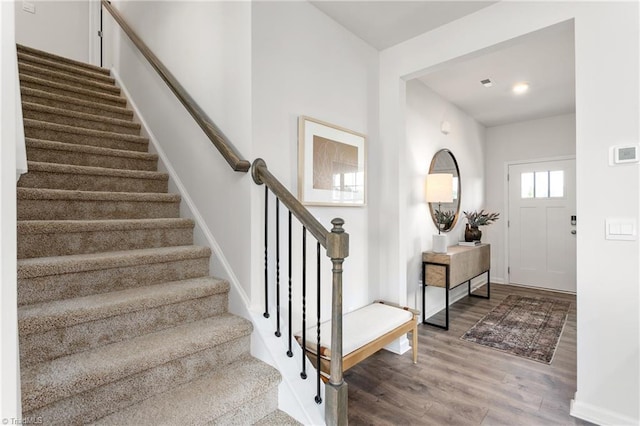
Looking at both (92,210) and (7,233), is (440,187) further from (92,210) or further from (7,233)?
(7,233)

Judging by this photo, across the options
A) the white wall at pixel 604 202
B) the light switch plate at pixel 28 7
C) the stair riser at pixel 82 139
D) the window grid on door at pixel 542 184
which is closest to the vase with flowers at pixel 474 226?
the window grid on door at pixel 542 184

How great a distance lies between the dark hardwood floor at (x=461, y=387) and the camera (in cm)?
193

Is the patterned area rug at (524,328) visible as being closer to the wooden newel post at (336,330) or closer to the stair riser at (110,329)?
the wooden newel post at (336,330)

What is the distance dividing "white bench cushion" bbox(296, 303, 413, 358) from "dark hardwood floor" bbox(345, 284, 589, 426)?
0.41 m

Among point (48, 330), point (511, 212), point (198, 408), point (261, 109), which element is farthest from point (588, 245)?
point (511, 212)

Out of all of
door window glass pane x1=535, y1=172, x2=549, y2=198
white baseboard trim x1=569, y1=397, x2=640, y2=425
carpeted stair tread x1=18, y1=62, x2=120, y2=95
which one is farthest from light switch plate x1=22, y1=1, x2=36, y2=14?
door window glass pane x1=535, y1=172, x2=549, y2=198

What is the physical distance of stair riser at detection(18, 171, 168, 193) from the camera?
1979 millimetres

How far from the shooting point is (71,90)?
2.91 metres

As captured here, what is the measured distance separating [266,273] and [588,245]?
1885mm

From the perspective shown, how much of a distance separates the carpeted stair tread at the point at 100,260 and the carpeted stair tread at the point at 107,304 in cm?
14

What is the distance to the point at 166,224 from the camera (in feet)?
→ 6.91

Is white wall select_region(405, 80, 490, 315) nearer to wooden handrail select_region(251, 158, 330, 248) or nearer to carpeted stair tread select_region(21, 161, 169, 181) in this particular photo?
wooden handrail select_region(251, 158, 330, 248)

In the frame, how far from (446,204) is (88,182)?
386 centimetres

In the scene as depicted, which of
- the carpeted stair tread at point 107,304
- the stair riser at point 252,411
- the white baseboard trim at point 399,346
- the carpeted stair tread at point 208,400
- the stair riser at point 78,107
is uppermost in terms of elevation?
the stair riser at point 78,107
